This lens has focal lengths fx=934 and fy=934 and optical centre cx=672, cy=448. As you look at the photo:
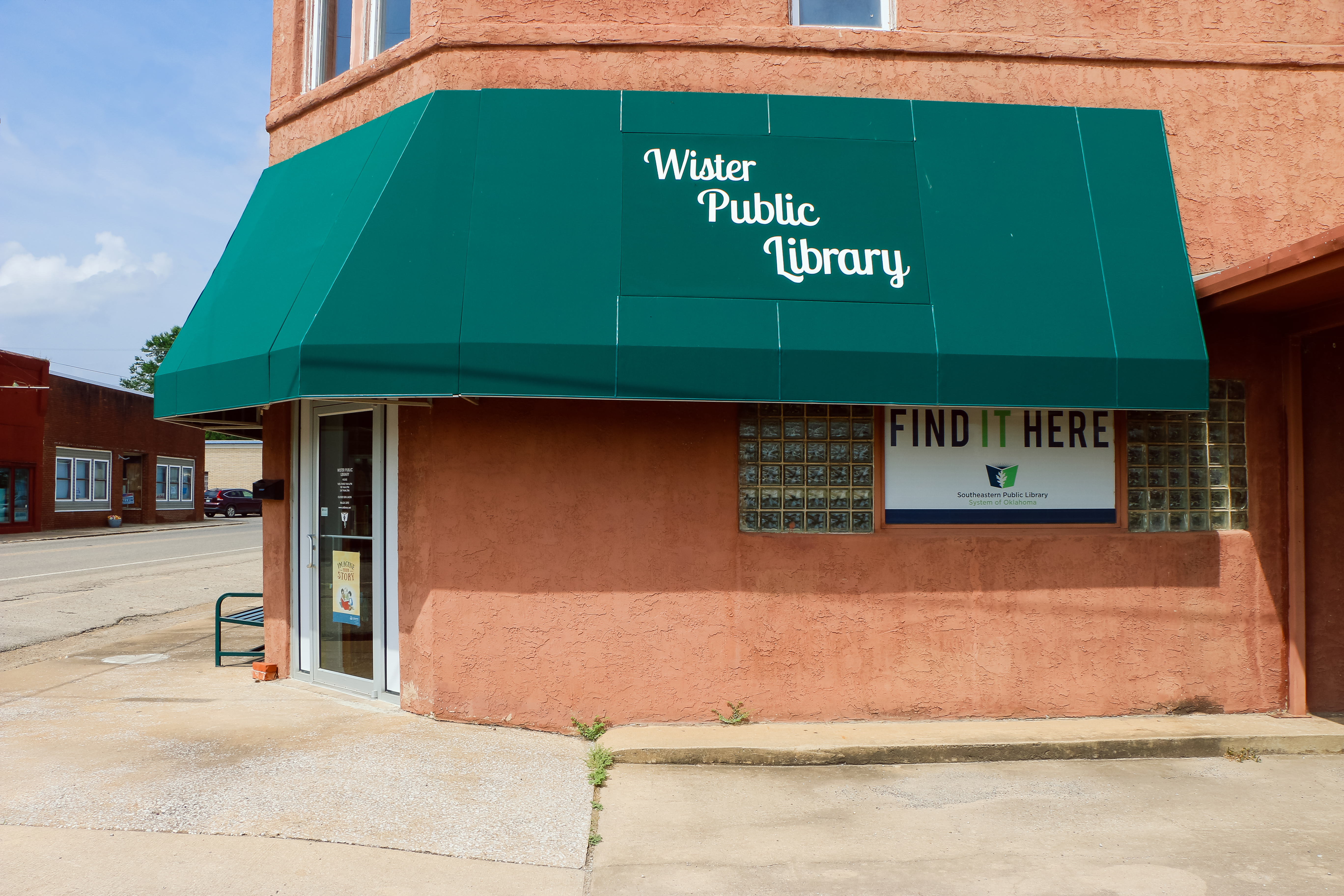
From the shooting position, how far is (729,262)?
633 cm

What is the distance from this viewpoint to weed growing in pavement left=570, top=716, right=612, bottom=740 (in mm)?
6359

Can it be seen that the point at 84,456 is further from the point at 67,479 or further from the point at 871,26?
the point at 871,26

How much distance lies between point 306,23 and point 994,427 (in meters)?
6.81

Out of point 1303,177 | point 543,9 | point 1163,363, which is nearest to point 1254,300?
point 1163,363

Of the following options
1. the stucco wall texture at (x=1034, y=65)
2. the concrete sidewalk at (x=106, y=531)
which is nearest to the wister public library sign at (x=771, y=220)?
the stucco wall texture at (x=1034, y=65)

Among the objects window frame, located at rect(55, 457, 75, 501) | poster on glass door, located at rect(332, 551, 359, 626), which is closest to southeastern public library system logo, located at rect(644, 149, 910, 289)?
poster on glass door, located at rect(332, 551, 359, 626)

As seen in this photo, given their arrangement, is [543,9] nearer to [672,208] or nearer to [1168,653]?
[672,208]

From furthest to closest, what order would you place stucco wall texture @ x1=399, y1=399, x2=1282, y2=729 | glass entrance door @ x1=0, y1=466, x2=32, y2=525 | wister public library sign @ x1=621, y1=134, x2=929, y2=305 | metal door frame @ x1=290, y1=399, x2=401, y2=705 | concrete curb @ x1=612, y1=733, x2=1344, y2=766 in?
1. glass entrance door @ x1=0, y1=466, x2=32, y2=525
2. metal door frame @ x1=290, y1=399, x2=401, y2=705
3. stucco wall texture @ x1=399, y1=399, x2=1282, y2=729
4. wister public library sign @ x1=621, y1=134, x2=929, y2=305
5. concrete curb @ x1=612, y1=733, x2=1344, y2=766

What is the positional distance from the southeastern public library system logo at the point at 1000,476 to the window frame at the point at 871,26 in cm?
343

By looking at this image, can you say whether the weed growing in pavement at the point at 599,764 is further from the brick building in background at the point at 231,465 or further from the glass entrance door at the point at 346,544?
the brick building in background at the point at 231,465

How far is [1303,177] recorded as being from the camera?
7.25m

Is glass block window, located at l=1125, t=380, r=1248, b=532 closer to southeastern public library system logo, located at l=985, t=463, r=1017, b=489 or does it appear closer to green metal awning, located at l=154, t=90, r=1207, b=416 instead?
green metal awning, located at l=154, t=90, r=1207, b=416

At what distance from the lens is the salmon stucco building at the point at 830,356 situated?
6172mm

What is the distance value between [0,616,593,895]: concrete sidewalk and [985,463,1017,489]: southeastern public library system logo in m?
3.48
